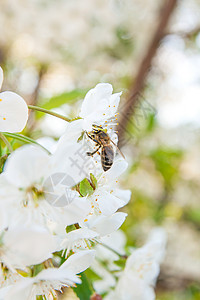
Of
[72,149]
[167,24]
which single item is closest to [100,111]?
[72,149]

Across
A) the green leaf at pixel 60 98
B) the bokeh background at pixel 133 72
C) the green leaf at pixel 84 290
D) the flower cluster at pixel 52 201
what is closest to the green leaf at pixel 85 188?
the flower cluster at pixel 52 201

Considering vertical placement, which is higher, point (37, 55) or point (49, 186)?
point (49, 186)

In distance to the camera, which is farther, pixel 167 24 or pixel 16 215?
pixel 167 24

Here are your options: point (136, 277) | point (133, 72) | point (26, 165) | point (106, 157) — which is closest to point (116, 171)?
point (106, 157)

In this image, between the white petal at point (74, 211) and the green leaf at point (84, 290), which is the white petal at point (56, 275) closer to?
the white petal at point (74, 211)

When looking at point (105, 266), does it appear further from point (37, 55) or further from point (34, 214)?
point (37, 55)

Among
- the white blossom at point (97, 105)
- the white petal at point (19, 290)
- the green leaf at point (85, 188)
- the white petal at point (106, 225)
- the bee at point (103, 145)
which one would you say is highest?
the white blossom at point (97, 105)
